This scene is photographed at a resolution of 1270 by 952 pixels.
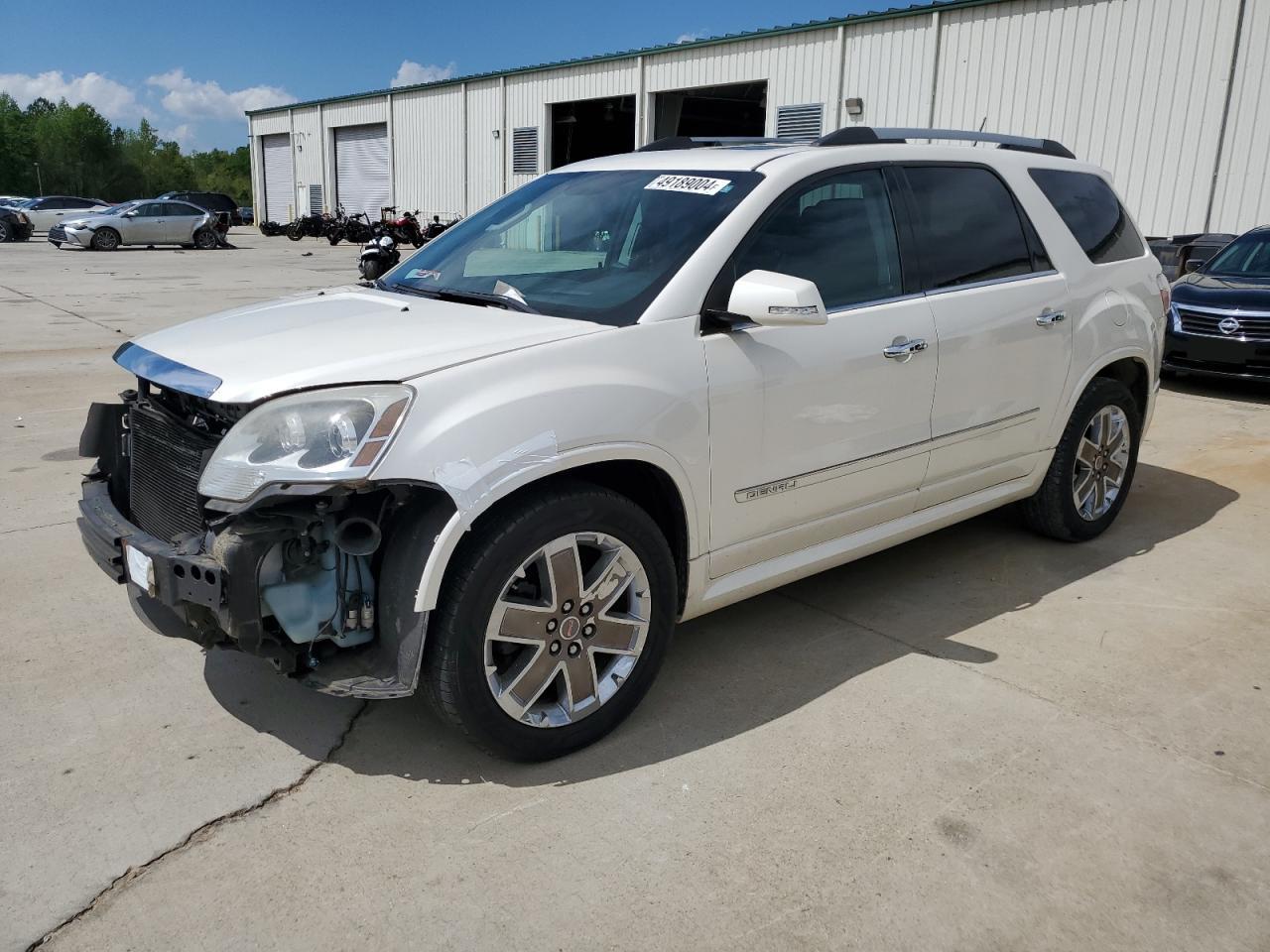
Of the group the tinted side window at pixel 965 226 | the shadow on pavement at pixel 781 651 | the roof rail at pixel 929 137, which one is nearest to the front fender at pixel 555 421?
the shadow on pavement at pixel 781 651

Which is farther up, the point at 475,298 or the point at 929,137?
the point at 929,137

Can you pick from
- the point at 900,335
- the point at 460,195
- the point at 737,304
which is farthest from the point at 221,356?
the point at 460,195

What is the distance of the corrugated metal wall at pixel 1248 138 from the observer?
1416 centimetres

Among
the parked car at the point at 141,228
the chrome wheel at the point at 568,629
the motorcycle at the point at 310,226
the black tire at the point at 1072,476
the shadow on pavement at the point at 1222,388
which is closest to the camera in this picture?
the chrome wheel at the point at 568,629

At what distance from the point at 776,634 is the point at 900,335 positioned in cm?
124

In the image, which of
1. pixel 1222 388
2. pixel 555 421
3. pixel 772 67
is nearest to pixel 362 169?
pixel 772 67

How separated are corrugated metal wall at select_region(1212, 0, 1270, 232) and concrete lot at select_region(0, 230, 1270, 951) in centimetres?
1241

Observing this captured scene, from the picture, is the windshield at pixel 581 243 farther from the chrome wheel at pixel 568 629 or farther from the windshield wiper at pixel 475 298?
the chrome wheel at pixel 568 629

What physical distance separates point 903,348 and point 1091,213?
180cm

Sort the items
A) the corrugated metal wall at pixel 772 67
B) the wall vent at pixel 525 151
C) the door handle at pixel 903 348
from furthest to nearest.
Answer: the wall vent at pixel 525 151
the corrugated metal wall at pixel 772 67
the door handle at pixel 903 348

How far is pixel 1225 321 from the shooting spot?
917 centimetres

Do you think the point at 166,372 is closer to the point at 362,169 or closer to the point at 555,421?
the point at 555,421

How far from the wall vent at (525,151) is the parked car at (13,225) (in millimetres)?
16178

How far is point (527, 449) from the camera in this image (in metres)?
2.81
